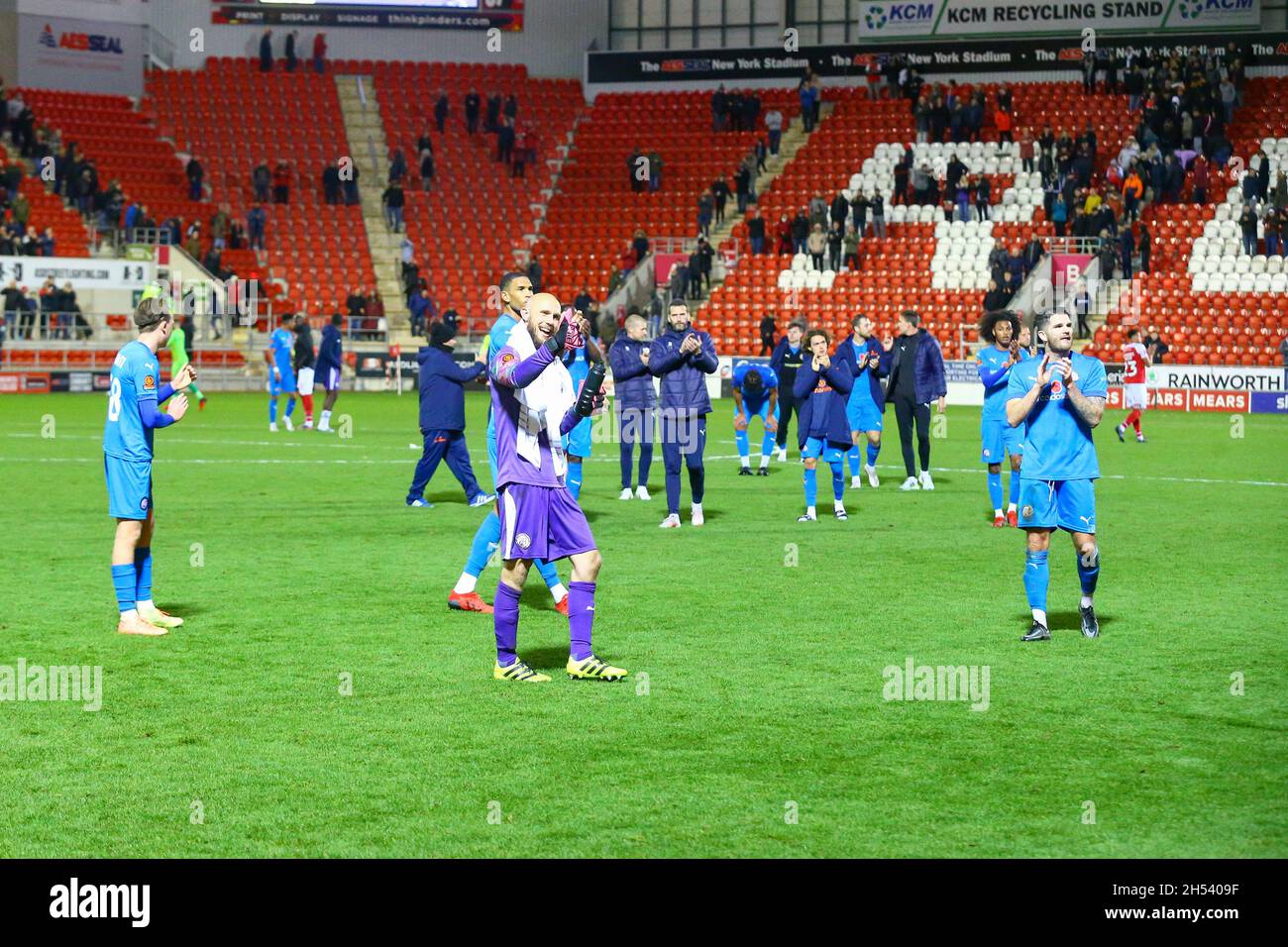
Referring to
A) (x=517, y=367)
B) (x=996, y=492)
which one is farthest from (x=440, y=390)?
(x=517, y=367)

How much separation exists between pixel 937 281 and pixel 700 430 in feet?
105

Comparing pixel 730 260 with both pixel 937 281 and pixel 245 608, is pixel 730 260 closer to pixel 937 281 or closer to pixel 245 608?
pixel 937 281

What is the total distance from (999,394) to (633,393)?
461 centimetres

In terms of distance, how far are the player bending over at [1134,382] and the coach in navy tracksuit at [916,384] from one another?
33.7ft

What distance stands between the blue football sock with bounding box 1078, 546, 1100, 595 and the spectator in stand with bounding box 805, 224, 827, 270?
39590 mm

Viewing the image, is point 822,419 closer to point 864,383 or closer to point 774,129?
point 864,383

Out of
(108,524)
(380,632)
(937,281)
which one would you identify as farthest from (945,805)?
(937,281)

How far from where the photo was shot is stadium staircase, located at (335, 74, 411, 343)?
52.7m

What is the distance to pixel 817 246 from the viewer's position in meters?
49.9

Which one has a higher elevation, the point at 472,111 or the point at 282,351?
the point at 472,111

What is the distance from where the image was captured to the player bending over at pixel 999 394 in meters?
16.1

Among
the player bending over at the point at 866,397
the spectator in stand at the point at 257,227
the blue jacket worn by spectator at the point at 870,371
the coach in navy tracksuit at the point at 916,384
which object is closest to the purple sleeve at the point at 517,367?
the blue jacket worn by spectator at the point at 870,371

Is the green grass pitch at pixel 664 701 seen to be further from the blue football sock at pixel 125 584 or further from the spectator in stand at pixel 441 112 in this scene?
the spectator in stand at pixel 441 112

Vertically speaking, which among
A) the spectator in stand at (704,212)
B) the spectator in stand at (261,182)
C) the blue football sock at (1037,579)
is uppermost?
the spectator in stand at (261,182)
